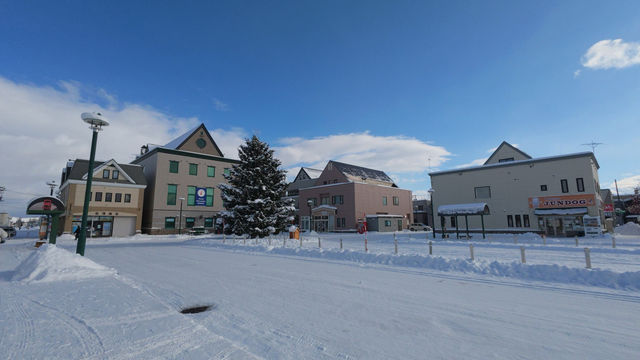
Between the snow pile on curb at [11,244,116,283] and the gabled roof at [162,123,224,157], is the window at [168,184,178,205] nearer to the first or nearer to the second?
the gabled roof at [162,123,224,157]

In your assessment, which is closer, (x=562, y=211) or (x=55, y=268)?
(x=55, y=268)

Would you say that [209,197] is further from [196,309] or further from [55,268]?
[196,309]

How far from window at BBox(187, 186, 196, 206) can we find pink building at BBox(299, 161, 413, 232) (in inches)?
691

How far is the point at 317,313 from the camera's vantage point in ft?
18.8

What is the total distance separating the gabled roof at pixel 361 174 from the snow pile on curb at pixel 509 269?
38780mm

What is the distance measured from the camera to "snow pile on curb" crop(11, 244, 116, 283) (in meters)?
8.74

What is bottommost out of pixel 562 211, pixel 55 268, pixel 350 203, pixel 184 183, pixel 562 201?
pixel 55 268

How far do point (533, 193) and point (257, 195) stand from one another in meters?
31.4

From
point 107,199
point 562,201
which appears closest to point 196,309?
point 562,201

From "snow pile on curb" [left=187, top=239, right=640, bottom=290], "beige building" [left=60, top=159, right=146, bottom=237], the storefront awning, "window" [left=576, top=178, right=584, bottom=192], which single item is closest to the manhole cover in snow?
"snow pile on curb" [left=187, top=239, right=640, bottom=290]

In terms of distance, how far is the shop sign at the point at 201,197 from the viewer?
45.4 m

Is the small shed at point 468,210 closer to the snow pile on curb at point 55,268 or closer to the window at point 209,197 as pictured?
the snow pile on curb at point 55,268

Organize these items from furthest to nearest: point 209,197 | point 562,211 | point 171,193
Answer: point 209,197 → point 171,193 → point 562,211

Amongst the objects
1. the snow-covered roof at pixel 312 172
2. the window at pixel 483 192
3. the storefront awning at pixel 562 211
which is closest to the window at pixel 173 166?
the snow-covered roof at pixel 312 172
